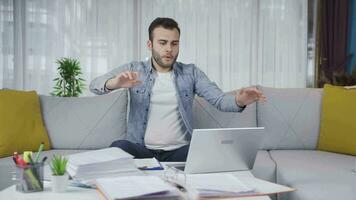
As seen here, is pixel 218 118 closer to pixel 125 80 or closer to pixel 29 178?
pixel 125 80

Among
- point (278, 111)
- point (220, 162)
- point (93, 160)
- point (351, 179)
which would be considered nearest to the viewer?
point (93, 160)

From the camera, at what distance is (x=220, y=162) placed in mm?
1468

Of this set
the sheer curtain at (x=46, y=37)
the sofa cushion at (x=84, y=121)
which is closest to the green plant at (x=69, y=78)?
the sofa cushion at (x=84, y=121)

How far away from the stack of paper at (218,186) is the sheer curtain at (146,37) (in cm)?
275

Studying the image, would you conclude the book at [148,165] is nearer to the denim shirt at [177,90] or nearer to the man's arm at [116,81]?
the man's arm at [116,81]

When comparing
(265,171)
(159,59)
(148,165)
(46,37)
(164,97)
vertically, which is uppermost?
(46,37)

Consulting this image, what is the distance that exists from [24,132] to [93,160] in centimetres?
129

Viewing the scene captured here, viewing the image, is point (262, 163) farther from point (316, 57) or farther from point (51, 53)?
point (51, 53)

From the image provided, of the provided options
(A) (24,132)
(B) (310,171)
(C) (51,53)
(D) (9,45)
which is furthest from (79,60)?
(B) (310,171)

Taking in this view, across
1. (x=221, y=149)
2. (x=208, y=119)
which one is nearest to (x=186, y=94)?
(x=208, y=119)

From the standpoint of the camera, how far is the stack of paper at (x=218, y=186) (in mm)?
1101

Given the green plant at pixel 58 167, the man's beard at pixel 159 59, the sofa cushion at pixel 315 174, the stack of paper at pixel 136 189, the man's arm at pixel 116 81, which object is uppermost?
the man's beard at pixel 159 59

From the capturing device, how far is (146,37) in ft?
12.8

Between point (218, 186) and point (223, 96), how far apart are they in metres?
1.12
